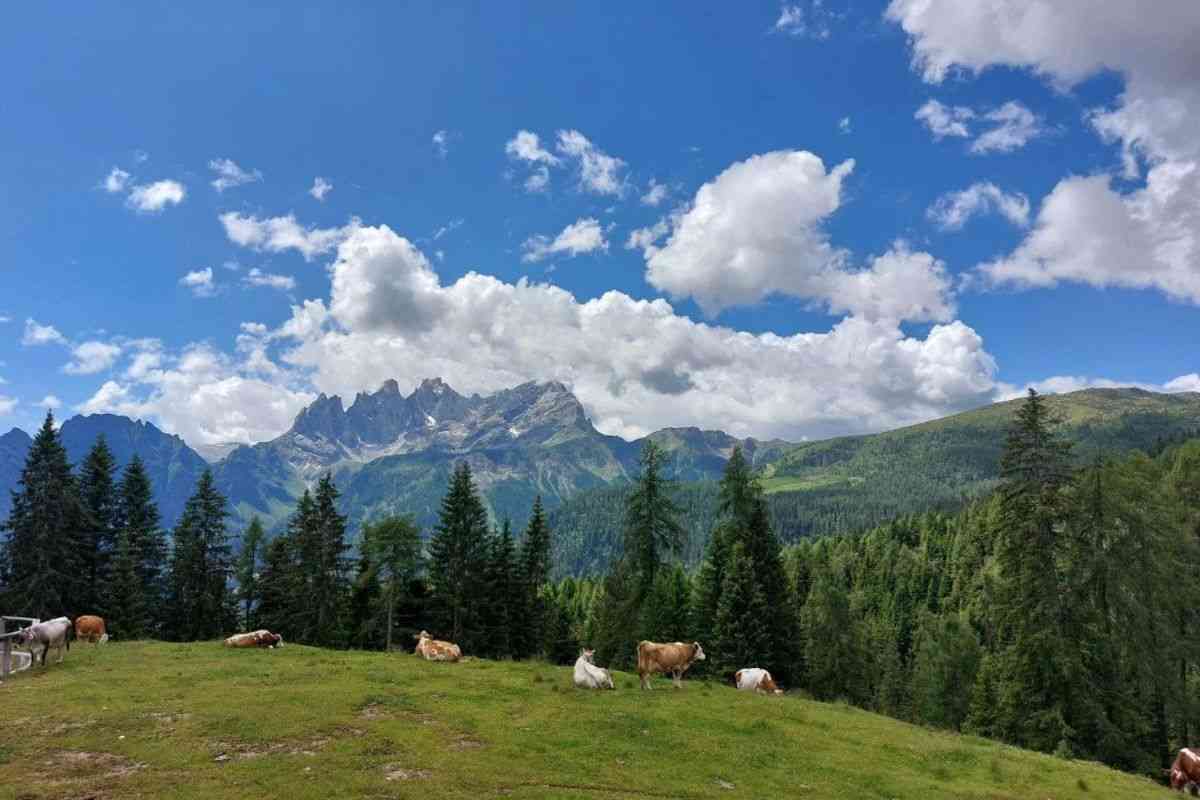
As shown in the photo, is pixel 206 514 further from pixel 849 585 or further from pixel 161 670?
pixel 849 585

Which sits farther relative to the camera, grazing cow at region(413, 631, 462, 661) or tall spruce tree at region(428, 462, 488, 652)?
tall spruce tree at region(428, 462, 488, 652)

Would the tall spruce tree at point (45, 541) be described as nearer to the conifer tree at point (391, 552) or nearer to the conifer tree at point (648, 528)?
the conifer tree at point (391, 552)

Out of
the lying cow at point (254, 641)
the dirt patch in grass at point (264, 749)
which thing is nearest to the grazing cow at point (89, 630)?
the lying cow at point (254, 641)

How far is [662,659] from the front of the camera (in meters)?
23.1

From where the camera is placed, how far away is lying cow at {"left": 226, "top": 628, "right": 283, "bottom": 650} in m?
28.0

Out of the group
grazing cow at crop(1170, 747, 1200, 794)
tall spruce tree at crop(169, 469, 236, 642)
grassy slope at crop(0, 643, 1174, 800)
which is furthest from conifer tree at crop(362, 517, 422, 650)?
grazing cow at crop(1170, 747, 1200, 794)

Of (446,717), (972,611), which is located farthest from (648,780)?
(972,611)

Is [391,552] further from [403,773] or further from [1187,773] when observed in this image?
[1187,773]

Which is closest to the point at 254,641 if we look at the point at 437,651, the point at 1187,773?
the point at 437,651

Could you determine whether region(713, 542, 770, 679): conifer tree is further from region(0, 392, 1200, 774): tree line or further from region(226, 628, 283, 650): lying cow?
region(226, 628, 283, 650): lying cow

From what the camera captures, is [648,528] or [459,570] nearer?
[648,528]

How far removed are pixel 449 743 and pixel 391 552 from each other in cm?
3893

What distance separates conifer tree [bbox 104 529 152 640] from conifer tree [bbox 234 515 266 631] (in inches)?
284

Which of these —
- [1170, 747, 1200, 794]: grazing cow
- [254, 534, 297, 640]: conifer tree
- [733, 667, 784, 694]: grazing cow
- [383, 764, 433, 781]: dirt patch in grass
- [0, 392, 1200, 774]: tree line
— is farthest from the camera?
[254, 534, 297, 640]: conifer tree
